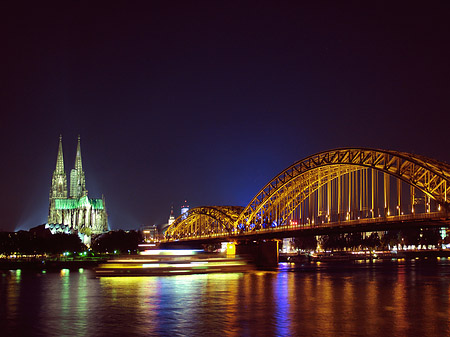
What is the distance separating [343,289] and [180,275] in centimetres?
2093

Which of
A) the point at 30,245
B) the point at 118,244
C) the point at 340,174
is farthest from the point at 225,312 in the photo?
the point at 118,244

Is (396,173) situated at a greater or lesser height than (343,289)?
greater

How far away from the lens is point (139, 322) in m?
27.0

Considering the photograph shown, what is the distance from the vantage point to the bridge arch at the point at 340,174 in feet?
243

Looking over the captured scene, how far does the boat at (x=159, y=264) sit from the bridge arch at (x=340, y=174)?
92.7 ft

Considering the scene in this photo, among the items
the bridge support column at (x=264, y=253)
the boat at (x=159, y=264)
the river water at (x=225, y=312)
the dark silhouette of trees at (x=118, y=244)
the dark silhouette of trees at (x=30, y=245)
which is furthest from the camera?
the dark silhouette of trees at (x=118, y=244)

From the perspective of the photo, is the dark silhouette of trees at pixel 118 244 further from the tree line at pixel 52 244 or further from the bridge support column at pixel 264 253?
the bridge support column at pixel 264 253

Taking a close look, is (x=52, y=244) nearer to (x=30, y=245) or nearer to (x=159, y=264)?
(x=30, y=245)

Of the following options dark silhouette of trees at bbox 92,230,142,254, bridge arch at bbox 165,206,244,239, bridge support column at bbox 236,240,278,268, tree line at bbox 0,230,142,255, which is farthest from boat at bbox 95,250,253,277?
dark silhouette of trees at bbox 92,230,142,254

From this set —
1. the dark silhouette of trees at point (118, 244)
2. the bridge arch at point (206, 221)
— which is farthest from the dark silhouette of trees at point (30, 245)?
the bridge arch at point (206, 221)

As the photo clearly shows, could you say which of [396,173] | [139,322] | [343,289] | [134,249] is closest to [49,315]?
[139,322]

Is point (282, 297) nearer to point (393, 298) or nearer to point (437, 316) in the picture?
point (393, 298)

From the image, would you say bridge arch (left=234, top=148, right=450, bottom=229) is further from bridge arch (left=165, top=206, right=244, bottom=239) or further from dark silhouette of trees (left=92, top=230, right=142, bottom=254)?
dark silhouette of trees (left=92, top=230, right=142, bottom=254)

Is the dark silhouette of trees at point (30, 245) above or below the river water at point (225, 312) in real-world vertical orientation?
above
